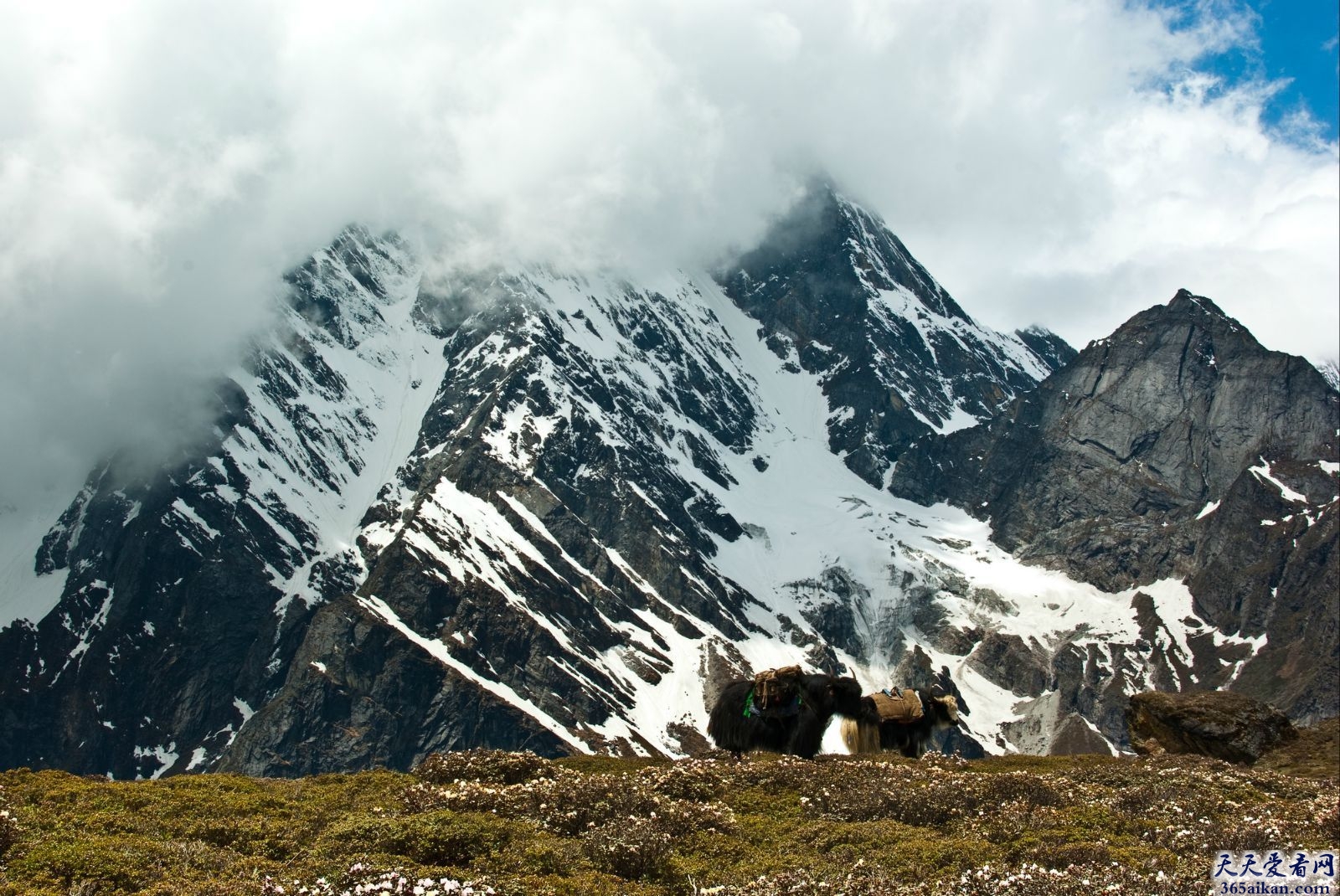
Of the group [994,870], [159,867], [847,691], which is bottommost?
[159,867]

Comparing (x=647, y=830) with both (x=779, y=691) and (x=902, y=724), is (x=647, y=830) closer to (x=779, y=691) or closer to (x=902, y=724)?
(x=779, y=691)

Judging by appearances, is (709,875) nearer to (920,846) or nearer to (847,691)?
(920,846)

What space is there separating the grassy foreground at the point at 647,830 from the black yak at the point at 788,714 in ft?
19.8

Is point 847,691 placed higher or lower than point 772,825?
higher

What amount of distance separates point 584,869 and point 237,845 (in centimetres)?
786

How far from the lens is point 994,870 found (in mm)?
23859

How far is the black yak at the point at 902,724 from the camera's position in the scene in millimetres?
46469

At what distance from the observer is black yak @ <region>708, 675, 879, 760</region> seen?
43.4 meters

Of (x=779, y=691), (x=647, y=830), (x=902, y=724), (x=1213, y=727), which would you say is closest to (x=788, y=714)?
(x=779, y=691)

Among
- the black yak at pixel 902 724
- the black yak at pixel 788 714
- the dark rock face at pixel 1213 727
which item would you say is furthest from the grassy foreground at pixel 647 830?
the dark rock face at pixel 1213 727

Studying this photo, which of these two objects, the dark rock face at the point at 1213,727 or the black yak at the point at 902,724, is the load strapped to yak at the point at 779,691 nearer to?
the black yak at the point at 902,724

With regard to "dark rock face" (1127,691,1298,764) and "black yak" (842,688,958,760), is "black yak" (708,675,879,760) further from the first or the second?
"dark rock face" (1127,691,1298,764)

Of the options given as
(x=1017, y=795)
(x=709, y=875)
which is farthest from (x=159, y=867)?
(x=1017, y=795)

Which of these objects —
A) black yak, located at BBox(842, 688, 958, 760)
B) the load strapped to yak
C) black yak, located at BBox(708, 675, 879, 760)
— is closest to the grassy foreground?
the load strapped to yak
